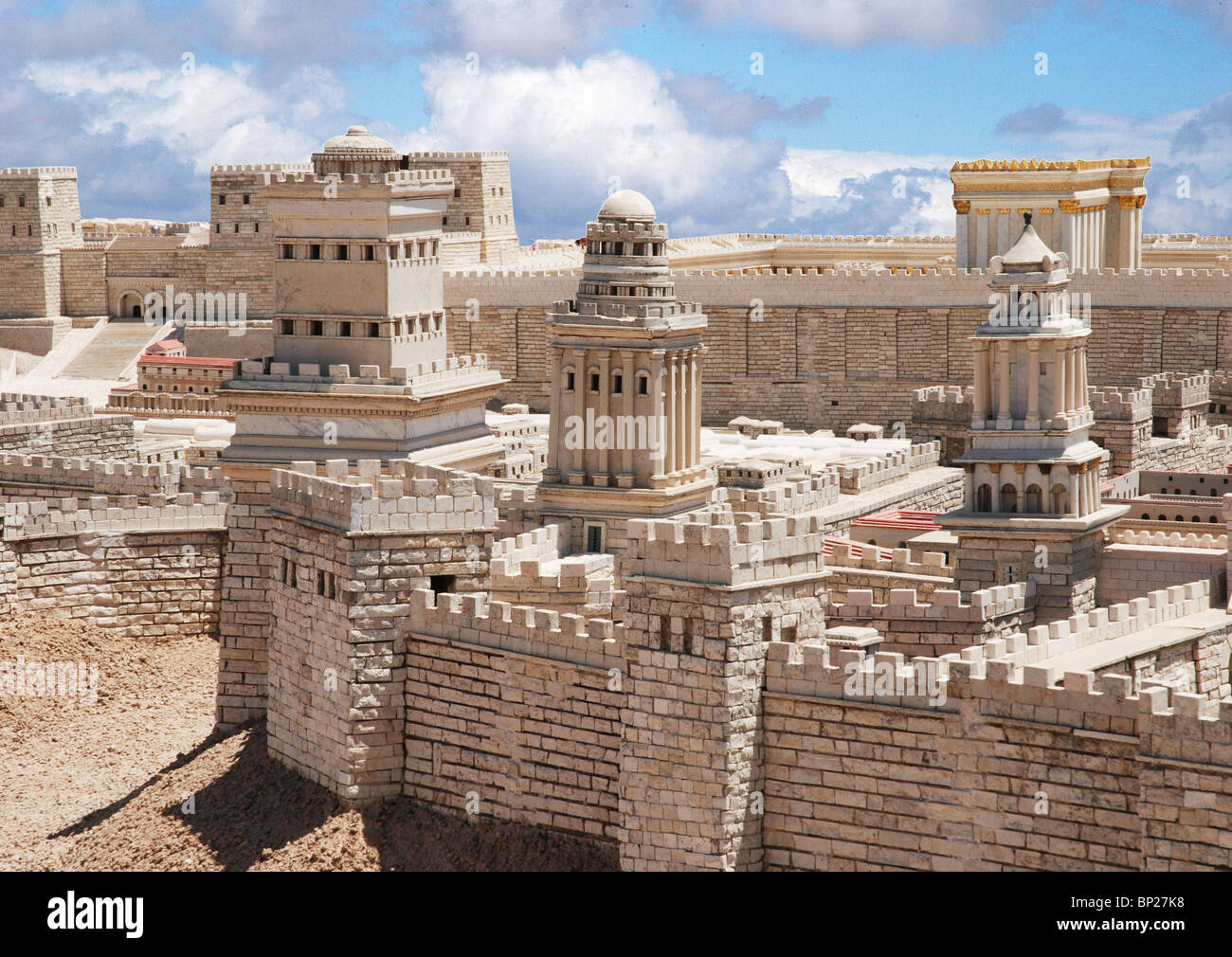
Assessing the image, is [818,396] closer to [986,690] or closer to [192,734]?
[192,734]

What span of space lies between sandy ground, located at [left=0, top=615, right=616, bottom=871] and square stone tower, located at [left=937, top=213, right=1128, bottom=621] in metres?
12.0

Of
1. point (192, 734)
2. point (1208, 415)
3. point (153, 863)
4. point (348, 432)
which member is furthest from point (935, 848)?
point (1208, 415)

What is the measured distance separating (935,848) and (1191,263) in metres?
61.4

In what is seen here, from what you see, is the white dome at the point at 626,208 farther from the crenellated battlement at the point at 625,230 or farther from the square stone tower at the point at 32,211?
the square stone tower at the point at 32,211

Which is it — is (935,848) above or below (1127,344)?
below

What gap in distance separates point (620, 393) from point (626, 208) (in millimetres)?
3823

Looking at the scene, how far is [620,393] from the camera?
161 ft

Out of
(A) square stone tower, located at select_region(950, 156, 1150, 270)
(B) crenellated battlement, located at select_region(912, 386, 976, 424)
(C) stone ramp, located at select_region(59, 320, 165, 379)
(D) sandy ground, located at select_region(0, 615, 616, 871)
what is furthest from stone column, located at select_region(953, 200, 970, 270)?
(D) sandy ground, located at select_region(0, 615, 616, 871)

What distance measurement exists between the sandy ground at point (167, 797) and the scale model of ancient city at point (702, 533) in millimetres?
545

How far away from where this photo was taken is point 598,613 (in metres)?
36.5

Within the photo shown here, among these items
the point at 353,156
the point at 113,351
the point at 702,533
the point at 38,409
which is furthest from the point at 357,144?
the point at 113,351

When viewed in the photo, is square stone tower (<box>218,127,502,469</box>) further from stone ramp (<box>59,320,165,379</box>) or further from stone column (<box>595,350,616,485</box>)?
stone ramp (<box>59,320,165,379</box>)

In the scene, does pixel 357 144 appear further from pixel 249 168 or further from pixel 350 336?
pixel 249 168

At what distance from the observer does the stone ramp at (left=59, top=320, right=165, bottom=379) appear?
290 feet
